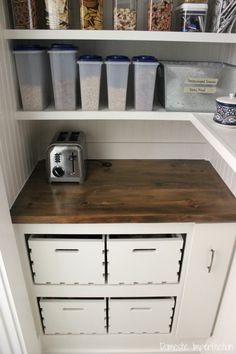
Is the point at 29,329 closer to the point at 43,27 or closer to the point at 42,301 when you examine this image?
the point at 42,301

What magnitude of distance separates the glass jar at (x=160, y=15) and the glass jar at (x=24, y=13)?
44 cm

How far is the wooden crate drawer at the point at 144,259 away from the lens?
3.65 feet

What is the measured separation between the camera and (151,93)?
113 cm

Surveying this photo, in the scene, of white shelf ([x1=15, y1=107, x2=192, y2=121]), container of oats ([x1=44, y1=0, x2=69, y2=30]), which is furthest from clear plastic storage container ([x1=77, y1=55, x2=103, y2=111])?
container of oats ([x1=44, y1=0, x2=69, y2=30])

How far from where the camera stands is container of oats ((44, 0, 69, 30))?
98 cm

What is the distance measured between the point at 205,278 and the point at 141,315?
1.19 ft

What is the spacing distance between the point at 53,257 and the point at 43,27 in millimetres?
955

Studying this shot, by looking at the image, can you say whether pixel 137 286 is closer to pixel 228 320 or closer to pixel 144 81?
pixel 228 320

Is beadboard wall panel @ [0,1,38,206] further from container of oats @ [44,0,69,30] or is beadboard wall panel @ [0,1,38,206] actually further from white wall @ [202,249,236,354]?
white wall @ [202,249,236,354]

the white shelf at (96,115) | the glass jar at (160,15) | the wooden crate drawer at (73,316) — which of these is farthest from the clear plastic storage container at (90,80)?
the wooden crate drawer at (73,316)

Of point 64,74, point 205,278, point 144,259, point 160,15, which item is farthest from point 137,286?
point 160,15

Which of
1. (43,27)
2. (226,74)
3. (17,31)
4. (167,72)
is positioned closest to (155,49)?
(167,72)

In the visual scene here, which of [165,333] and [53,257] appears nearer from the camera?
[53,257]

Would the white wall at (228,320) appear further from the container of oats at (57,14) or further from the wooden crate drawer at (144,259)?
the container of oats at (57,14)
